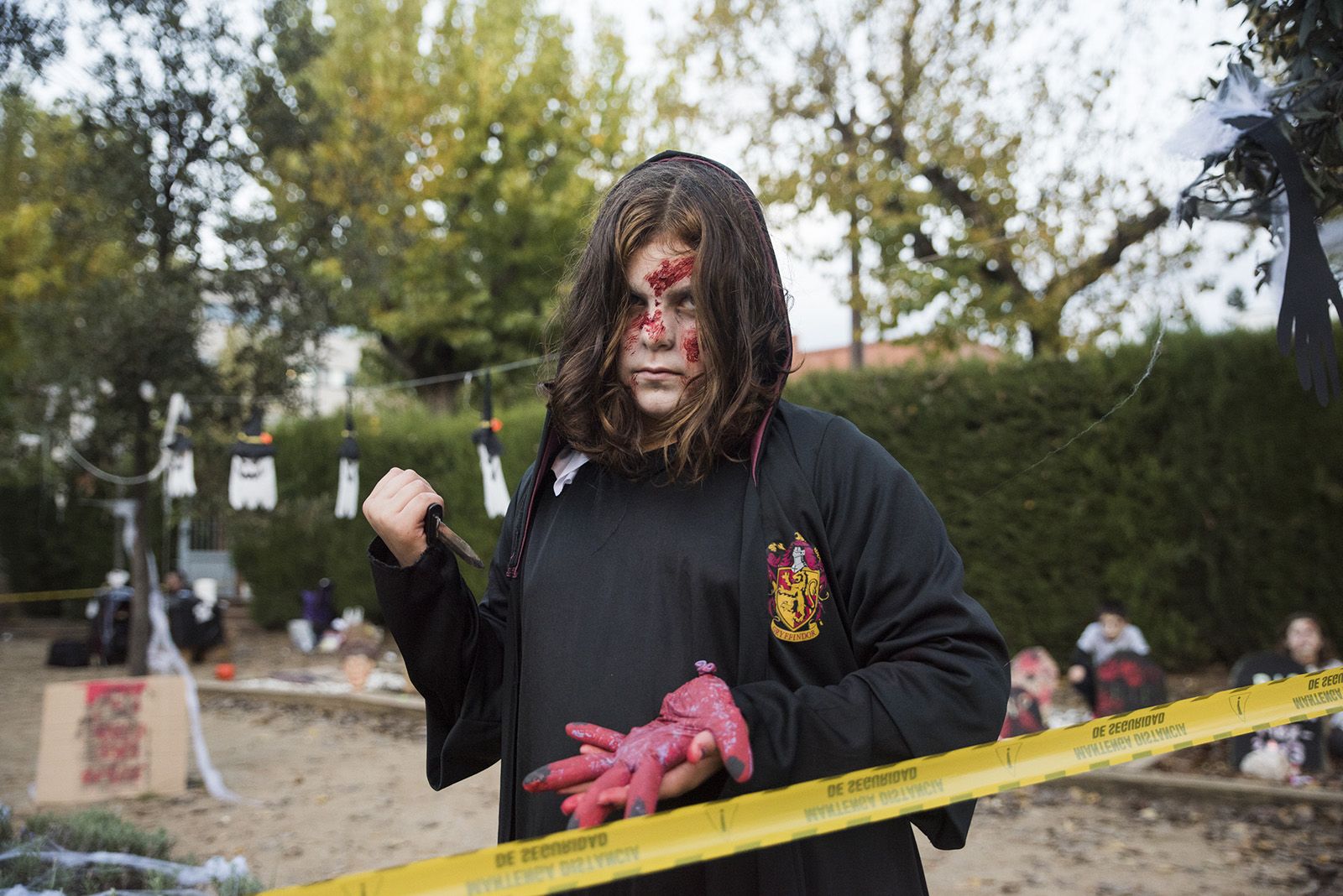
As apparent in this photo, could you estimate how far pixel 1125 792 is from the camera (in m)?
6.21

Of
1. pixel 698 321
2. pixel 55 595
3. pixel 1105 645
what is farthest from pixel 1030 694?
pixel 55 595

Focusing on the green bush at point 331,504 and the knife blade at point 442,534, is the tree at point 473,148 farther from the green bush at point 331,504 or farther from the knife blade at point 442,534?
the knife blade at point 442,534

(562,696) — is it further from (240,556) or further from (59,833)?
(240,556)

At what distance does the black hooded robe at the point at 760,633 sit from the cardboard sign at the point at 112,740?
607 centimetres

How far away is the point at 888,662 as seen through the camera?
135cm

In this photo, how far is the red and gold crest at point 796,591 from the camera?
4.59ft

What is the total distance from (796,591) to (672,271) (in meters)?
0.52

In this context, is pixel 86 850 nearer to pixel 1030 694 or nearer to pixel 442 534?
→ pixel 442 534

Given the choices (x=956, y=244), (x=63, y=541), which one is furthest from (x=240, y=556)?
(x=956, y=244)

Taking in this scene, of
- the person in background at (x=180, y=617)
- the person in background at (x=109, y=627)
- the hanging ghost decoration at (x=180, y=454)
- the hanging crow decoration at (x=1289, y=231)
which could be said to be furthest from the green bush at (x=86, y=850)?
the person in background at (x=109, y=627)

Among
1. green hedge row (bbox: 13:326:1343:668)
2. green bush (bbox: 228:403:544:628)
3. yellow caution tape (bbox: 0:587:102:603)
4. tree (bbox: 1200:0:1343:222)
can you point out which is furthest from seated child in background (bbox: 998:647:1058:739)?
yellow caution tape (bbox: 0:587:102:603)

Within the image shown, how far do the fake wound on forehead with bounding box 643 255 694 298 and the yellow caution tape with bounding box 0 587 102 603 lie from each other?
1870 centimetres

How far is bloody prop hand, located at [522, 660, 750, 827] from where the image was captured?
1.21m

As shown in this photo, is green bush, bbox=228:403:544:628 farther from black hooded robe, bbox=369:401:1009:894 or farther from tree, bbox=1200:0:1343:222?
black hooded robe, bbox=369:401:1009:894
